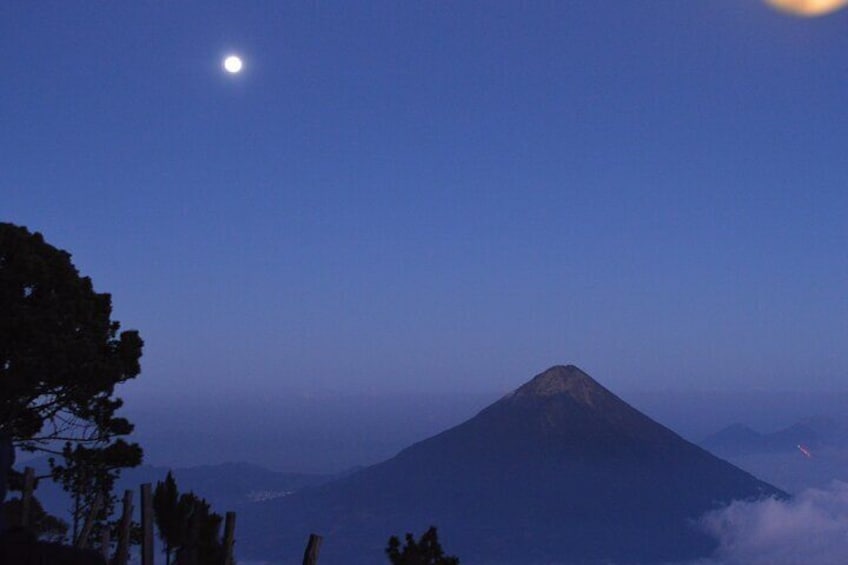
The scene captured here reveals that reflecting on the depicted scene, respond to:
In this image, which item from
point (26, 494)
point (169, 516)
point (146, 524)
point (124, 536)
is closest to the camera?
point (146, 524)

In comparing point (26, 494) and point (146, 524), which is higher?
point (26, 494)

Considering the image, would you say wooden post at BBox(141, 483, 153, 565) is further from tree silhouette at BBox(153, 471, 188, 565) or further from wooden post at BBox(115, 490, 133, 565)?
tree silhouette at BBox(153, 471, 188, 565)

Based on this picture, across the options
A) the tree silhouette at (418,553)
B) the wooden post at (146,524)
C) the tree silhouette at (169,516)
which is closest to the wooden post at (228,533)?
the wooden post at (146,524)

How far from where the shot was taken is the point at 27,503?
74.7 ft

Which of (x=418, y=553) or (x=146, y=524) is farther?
(x=418, y=553)

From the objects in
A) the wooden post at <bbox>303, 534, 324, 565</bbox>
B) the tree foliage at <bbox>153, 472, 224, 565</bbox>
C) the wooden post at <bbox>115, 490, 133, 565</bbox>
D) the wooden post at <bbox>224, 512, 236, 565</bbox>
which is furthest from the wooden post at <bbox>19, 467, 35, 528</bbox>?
the wooden post at <bbox>303, 534, 324, 565</bbox>

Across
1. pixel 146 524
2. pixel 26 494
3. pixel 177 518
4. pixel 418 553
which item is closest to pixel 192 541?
pixel 177 518

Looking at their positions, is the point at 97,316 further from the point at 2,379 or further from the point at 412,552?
the point at 412,552

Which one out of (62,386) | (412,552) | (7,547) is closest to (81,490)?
(62,386)

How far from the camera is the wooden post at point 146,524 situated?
20016 mm

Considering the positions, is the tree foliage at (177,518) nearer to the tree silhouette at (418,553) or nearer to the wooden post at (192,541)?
the wooden post at (192,541)

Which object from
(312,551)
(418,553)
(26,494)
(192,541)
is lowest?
(418,553)

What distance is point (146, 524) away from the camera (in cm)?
2000

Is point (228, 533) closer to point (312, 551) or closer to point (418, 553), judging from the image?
point (312, 551)
